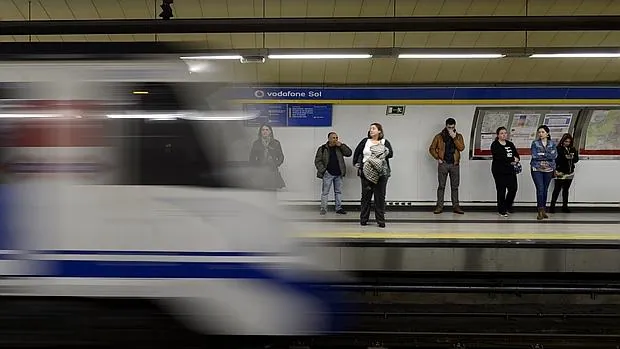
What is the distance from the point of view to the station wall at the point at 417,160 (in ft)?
39.4

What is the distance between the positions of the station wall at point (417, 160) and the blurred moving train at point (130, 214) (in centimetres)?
835

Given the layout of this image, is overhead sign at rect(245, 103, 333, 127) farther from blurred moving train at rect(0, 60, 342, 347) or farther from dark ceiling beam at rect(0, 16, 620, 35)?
blurred moving train at rect(0, 60, 342, 347)

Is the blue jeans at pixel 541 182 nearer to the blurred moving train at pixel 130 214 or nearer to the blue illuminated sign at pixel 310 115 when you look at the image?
the blue illuminated sign at pixel 310 115

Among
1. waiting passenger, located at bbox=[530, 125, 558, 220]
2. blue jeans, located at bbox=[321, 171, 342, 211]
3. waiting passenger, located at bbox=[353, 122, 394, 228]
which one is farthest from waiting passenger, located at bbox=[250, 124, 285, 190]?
waiting passenger, located at bbox=[530, 125, 558, 220]

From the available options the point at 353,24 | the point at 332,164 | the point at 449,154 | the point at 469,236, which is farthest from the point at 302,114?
the point at 353,24

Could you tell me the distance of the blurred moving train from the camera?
3.50 m

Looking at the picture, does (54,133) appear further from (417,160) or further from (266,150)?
(417,160)

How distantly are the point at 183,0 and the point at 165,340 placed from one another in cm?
692

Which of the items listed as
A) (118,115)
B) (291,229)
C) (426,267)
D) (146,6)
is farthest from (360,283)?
(146,6)

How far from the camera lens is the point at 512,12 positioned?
973 cm

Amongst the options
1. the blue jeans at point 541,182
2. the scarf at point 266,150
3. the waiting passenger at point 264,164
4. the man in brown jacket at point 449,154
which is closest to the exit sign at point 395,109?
the man in brown jacket at point 449,154

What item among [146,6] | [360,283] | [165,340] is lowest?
[360,283]

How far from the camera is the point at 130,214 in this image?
3490 millimetres

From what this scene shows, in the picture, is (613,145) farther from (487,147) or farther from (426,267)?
(426,267)
